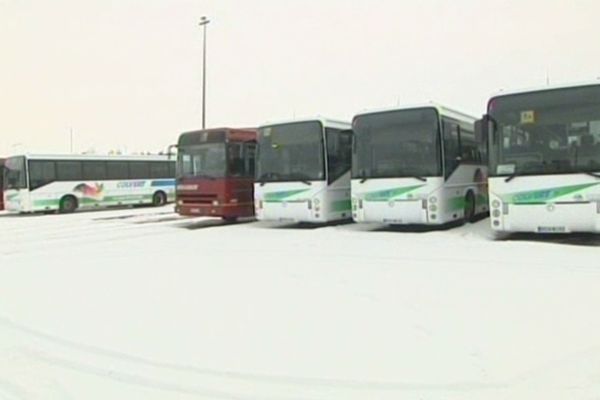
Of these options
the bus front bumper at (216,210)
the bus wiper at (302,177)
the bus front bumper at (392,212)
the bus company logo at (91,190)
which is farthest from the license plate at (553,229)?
the bus company logo at (91,190)

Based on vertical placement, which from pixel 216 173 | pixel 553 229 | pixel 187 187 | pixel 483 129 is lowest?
pixel 553 229

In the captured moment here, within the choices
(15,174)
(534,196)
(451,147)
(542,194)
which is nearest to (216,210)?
(451,147)

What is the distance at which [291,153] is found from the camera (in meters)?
15.5

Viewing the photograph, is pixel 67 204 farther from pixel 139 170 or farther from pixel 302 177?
pixel 302 177

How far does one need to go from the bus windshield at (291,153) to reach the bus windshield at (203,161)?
5.95 feet

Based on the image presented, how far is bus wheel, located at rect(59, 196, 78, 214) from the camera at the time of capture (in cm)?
2714

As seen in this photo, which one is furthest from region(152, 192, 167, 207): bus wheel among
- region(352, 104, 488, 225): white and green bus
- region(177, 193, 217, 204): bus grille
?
region(352, 104, 488, 225): white and green bus

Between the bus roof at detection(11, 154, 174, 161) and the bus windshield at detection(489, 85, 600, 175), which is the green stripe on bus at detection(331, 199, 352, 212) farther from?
the bus roof at detection(11, 154, 174, 161)

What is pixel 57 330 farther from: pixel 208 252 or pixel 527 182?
pixel 527 182

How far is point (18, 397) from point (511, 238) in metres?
10.6

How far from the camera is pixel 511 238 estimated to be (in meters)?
12.4

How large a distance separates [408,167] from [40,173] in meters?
19.6

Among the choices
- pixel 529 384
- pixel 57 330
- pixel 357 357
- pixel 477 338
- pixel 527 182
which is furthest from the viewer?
pixel 527 182

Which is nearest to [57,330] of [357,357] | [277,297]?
[277,297]
